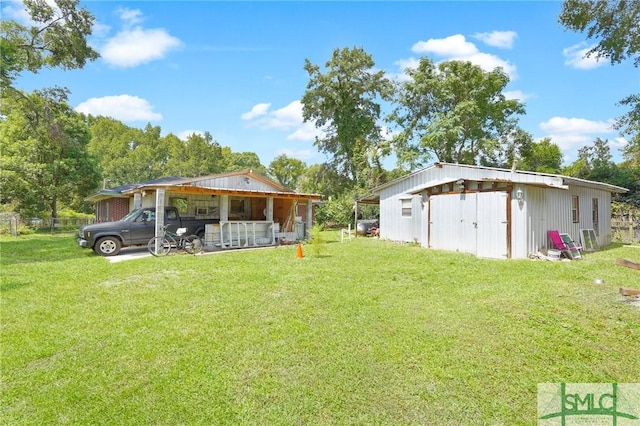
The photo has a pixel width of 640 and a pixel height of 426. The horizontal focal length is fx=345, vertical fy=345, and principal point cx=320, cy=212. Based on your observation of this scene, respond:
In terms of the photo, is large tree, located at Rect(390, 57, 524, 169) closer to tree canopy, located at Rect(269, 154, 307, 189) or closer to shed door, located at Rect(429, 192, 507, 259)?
shed door, located at Rect(429, 192, 507, 259)

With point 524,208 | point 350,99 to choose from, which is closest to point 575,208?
point 524,208

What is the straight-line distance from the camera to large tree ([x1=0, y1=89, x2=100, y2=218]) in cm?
2127

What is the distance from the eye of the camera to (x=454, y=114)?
2619cm

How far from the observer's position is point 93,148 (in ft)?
169

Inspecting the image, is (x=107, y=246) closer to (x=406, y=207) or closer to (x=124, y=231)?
(x=124, y=231)

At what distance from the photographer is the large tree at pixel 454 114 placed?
26.5 metres

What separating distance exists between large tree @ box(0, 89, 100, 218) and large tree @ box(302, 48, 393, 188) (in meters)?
18.3

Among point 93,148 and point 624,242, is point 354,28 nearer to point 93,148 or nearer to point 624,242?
point 624,242

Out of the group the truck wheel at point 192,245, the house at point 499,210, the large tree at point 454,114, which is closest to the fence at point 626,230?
the house at point 499,210

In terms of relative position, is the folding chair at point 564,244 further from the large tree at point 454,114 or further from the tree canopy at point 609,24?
the large tree at point 454,114

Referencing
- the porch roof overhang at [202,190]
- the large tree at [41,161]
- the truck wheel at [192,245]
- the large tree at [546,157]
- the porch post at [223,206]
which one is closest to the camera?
the porch roof overhang at [202,190]

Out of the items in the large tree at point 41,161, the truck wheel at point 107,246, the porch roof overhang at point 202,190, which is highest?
the large tree at point 41,161

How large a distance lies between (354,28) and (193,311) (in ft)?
28.0

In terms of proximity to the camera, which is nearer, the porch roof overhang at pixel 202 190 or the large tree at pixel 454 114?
the porch roof overhang at pixel 202 190
